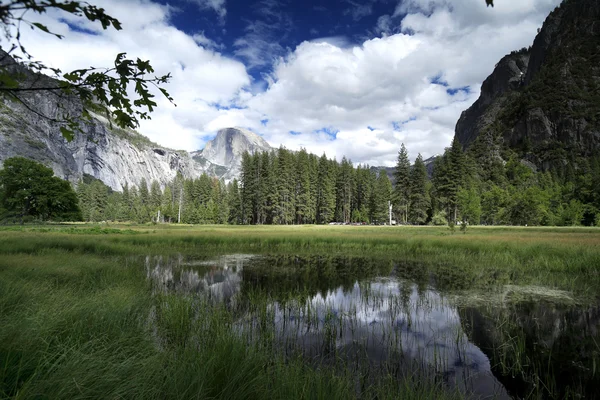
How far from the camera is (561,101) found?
367 feet

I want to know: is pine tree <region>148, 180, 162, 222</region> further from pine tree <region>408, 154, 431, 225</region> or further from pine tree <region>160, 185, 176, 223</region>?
pine tree <region>408, 154, 431, 225</region>

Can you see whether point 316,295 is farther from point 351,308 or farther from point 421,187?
point 421,187

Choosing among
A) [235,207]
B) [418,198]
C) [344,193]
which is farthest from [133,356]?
[344,193]

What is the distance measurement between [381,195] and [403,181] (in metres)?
10.4

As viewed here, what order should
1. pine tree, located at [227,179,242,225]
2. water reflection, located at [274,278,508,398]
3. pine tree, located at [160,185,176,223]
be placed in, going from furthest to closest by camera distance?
pine tree, located at [160,185,176,223]
pine tree, located at [227,179,242,225]
water reflection, located at [274,278,508,398]

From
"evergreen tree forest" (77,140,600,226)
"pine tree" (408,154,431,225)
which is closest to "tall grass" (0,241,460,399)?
"evergreen tree forest" (77,140,600,226)

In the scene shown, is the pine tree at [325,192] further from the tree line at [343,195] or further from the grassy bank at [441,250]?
the grassy bank at [441,250]

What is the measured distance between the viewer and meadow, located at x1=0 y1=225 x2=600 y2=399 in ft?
10.5

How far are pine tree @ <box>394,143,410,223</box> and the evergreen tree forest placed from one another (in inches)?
9.0

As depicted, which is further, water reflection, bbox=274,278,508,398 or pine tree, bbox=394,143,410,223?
pine tree, bbox=394,143,410,223

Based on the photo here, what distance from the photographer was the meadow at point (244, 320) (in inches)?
127

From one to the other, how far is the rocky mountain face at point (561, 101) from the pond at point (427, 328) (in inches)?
4613

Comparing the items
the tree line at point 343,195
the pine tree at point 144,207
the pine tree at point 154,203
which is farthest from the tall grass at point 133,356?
the pine tree at point 154,203

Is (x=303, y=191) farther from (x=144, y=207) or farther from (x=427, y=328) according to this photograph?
(x=427, y=328)
